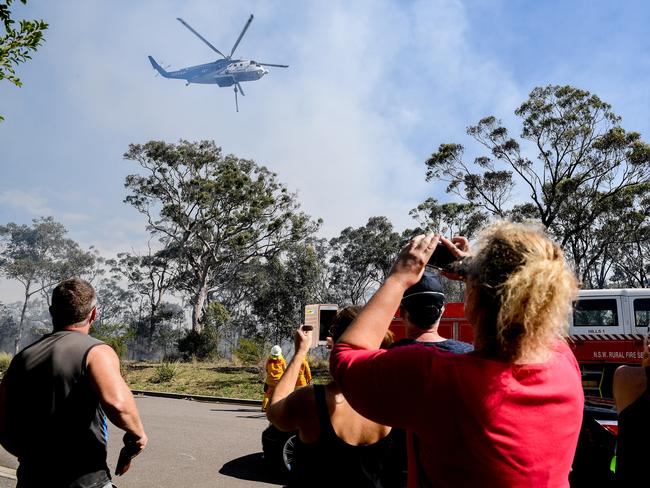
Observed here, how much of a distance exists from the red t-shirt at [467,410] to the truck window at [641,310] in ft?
47.0

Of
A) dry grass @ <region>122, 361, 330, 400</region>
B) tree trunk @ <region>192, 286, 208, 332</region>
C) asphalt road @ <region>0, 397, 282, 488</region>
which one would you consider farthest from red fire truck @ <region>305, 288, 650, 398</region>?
tree trunk @ <region>192, 286, 208, 332</region>

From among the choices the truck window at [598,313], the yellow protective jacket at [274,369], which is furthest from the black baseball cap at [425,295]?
the truck window at [598,313]

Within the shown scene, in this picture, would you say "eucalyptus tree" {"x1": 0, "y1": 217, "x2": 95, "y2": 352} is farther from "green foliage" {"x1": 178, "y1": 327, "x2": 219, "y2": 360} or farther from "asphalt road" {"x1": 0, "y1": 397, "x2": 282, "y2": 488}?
"asphalt road" {"x1": 0, "y1": 397, "x2": 282, "y2": 488}

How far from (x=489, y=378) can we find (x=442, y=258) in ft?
1.36

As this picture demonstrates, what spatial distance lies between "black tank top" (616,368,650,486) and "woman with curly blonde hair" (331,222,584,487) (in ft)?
2.50

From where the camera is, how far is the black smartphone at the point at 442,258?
5.21ft

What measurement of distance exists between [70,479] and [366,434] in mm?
1532

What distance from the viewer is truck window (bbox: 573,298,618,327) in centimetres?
1391

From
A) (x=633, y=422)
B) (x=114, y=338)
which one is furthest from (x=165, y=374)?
(x=633, y=422)

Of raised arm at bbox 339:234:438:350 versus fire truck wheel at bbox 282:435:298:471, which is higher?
raised arm at bbox 339:234:438:350

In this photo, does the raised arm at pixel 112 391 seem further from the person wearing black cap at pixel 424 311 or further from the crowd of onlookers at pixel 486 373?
the crowd of onlookers at pixel 486 373

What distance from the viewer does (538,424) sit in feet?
4.48

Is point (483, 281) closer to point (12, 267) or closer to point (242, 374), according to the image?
point (242, 374)

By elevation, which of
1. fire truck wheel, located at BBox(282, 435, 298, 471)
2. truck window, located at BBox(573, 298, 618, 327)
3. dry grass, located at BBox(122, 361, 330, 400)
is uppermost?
truck window, located at BBox(573, 298, 618, 327)
